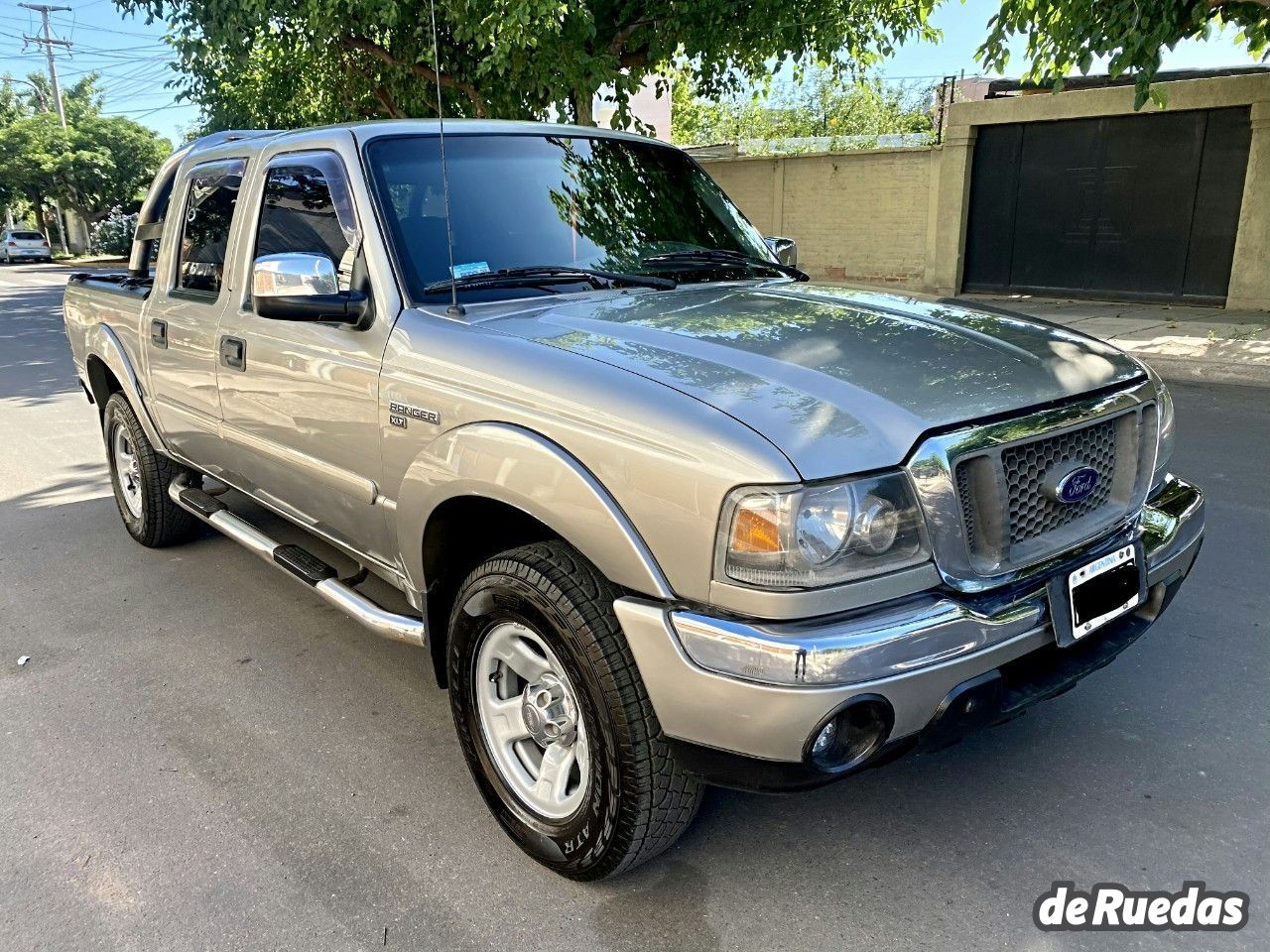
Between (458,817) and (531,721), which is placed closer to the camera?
(531,721)

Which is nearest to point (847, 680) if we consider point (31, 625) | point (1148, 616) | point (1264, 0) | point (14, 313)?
point (1148, 616)

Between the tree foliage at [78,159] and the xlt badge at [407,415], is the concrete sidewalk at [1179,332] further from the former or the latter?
the tree foliage at [78,159]

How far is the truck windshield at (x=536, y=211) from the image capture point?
3.10 metres

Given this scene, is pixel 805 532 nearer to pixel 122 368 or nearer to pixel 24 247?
pixel 122 368

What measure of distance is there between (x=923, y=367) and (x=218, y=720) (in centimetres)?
264

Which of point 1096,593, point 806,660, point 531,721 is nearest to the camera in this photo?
point 806,660

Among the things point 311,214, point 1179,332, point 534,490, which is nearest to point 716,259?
point 311,214

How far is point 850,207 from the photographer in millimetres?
16906

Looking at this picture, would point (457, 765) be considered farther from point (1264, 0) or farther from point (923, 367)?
point (1264, 0)

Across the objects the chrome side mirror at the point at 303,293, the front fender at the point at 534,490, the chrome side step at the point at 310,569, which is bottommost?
the chrome side step at the point at 310,569

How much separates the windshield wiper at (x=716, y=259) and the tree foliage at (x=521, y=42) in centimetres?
729

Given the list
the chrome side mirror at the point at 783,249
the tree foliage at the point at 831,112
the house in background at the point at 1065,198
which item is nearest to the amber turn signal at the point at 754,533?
the chrome side mirror at the point at 783,249

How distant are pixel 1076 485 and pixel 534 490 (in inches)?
51.8

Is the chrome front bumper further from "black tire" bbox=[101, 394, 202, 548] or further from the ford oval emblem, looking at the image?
"black tire" bbox=[101, 394, 202, 548]
